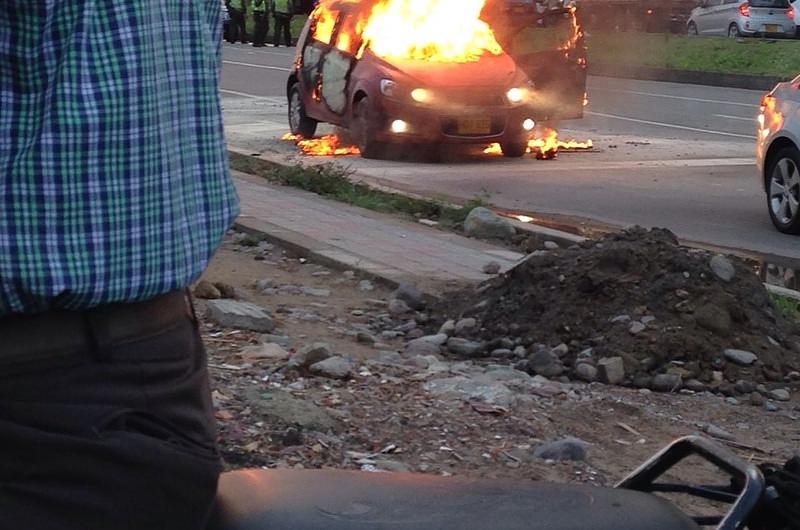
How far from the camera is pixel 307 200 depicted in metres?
11.8

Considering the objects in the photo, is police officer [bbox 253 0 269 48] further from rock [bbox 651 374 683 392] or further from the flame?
rock [bbox 651 374 683 392]

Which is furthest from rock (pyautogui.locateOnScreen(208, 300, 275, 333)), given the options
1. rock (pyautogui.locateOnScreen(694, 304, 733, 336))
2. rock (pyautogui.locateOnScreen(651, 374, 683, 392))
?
rock (pyautogui.locateOnScreen(694, 304, 733, 336))

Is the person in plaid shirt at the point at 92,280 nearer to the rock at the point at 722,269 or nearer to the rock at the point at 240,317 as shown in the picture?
the rock at the point at 240,317

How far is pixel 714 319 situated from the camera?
21.2 ft

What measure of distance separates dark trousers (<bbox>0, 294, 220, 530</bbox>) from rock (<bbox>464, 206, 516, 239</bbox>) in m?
8.49

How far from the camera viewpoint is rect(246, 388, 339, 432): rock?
4828 millimetres

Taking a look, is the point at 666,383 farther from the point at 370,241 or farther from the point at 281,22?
the point at 281,22

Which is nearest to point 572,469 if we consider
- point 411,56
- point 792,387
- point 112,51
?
point 792,387

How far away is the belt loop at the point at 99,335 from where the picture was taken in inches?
67.3

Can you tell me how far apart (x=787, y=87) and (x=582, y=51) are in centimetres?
607

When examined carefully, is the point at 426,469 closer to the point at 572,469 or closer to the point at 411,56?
the point at 572,469

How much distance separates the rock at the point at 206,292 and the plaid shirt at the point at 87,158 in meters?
5.44

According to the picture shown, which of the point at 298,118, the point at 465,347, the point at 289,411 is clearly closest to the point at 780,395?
the point at 465,347

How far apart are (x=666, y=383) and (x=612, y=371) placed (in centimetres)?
23
